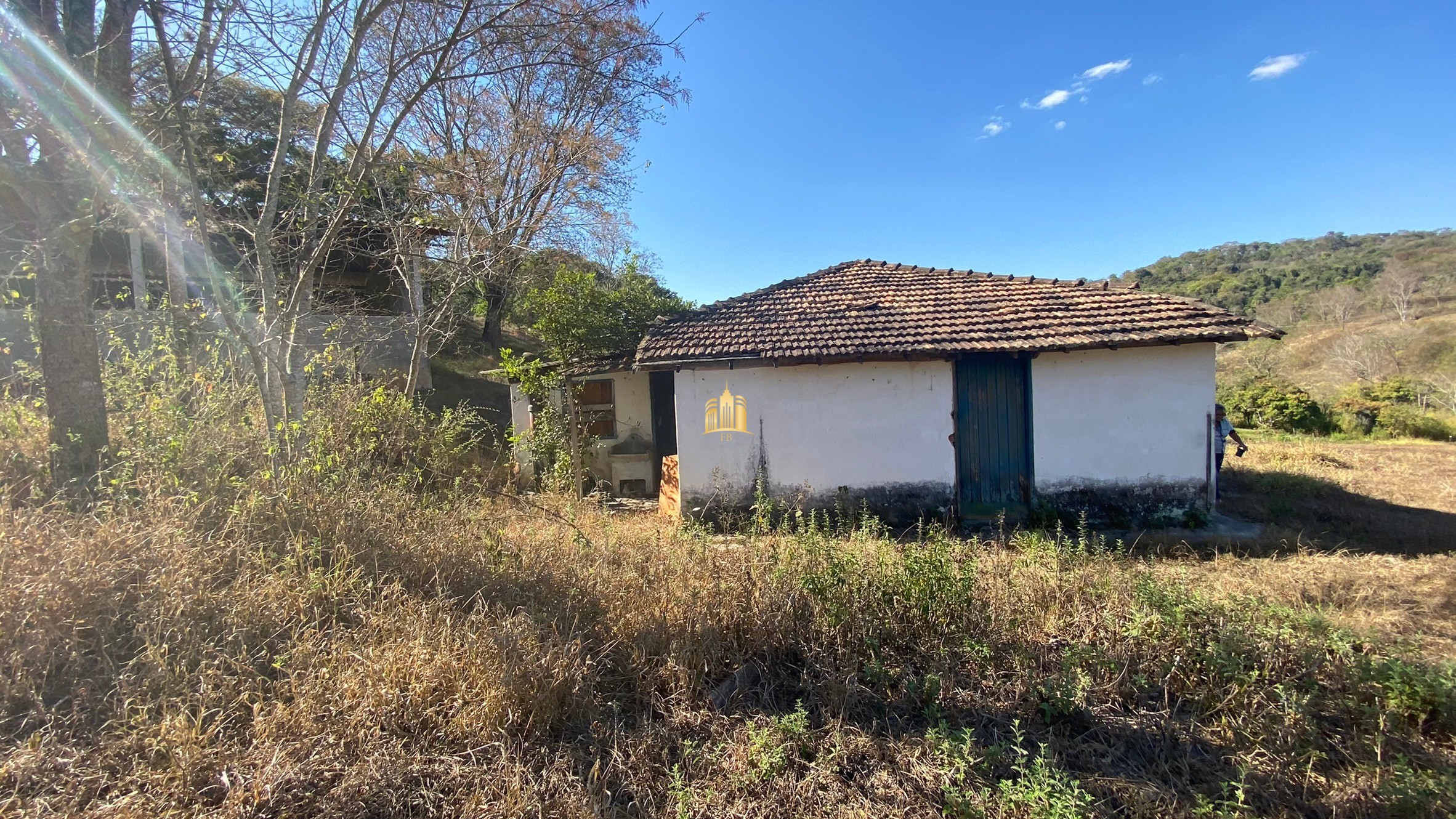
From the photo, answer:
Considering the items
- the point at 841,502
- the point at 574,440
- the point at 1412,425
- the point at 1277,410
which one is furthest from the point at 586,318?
the point at 1412,425

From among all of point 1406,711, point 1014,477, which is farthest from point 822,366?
point 1406,711

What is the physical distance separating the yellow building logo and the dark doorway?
9.45 ft

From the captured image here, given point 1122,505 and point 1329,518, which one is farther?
point 1329,518

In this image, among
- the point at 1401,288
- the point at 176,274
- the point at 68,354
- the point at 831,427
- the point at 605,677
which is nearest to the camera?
the point at 605,677

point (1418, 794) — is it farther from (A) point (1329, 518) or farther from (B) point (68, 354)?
(B) point (68, 354)

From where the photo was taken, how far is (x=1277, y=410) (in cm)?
1895

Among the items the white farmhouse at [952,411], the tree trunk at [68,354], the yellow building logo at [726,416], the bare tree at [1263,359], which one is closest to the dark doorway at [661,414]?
the white farmhouse at [952,411]

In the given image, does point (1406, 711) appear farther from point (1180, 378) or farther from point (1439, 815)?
point (1180, 378)

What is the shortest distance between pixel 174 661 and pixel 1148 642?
5.62 m

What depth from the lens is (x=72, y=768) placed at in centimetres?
254

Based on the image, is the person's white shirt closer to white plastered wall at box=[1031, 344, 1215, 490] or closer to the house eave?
white plastered wall at box=[1031, 344, 1215, 490]

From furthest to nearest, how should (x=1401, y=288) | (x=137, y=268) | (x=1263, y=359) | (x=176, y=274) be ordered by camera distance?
1. (x=1401, y=288)
2. (x=1263, y=359)
3. (x=137, y=268)
4. (x=176, y=274)

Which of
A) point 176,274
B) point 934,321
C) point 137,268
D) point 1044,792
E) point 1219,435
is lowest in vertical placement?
point 1044,792

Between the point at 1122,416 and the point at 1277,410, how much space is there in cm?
1696
